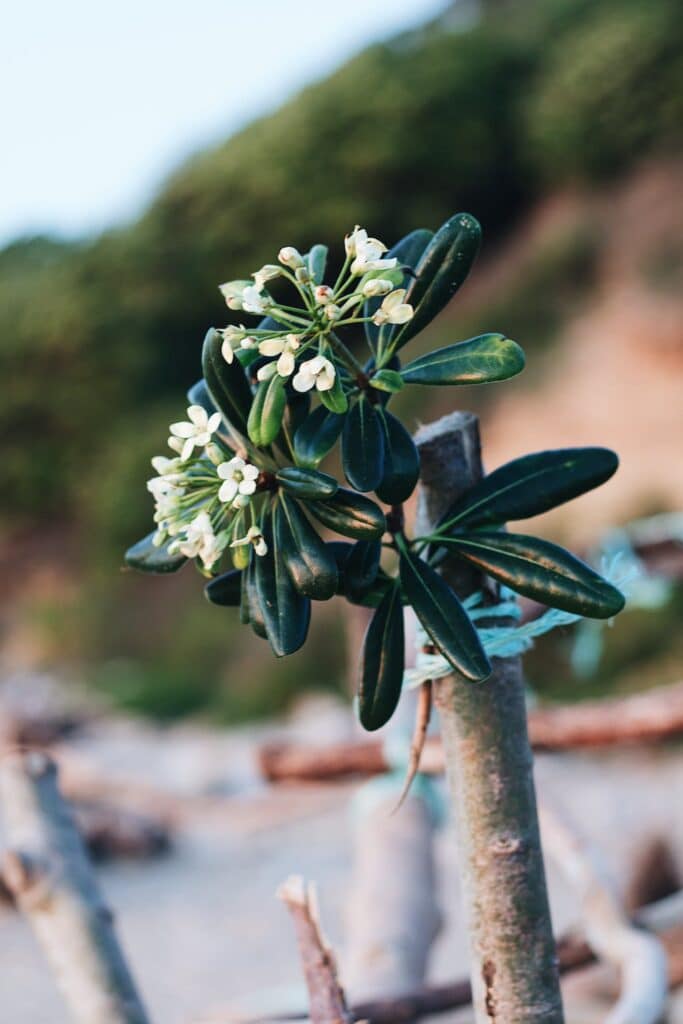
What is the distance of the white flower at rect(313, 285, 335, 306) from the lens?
650 mm

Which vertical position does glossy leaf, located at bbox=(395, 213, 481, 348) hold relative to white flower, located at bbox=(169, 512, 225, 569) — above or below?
above

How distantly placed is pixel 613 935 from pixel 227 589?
2.58 ft

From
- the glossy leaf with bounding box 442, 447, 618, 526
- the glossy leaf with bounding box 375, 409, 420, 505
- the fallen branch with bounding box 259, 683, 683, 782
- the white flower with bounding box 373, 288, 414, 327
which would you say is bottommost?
the fallen branch with bounding box 259, 683, 683, 782

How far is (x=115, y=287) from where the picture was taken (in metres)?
7.57

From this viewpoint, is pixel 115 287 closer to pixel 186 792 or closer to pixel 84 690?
pixel 84 690

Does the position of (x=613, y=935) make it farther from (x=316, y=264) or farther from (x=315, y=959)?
(x=316, y=264)

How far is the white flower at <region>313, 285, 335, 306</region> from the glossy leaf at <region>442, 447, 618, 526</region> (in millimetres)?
179

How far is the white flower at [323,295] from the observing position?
2.13 ft

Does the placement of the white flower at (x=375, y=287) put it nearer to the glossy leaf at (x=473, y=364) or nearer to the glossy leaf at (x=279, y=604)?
the glossy leaf at (x=473, y=364)

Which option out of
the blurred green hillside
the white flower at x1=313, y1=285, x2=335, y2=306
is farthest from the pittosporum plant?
the blurred green hillside

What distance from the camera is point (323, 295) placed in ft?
2.14

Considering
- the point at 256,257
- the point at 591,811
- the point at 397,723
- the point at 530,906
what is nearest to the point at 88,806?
the point at 591,811

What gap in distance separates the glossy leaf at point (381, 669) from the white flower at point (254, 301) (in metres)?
0.22

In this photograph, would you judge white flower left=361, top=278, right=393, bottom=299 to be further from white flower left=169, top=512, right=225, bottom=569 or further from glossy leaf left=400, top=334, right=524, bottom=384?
white flower left=169, top=512, right=225, bottom=569
